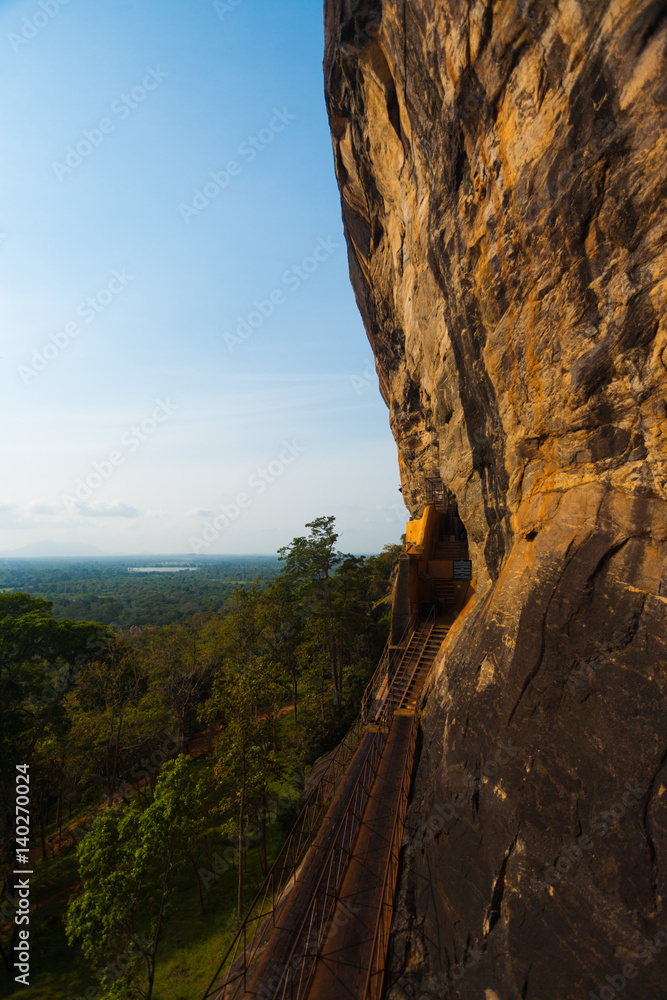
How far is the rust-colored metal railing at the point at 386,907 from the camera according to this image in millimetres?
5578

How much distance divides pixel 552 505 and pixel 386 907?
669 cm

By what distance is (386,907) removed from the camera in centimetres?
641

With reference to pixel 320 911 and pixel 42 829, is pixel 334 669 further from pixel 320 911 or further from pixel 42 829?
pixel 320 911

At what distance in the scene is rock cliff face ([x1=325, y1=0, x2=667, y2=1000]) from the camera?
4.37 metres

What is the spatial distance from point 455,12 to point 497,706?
10996 mm

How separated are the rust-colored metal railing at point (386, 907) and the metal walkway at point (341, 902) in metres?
0.01

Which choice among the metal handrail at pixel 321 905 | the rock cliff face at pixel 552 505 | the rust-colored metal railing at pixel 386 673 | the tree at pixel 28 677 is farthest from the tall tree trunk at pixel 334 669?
the rock cliff face at pixel 552 505

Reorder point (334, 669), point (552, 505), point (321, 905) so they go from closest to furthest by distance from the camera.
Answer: point (552, 505), point (321, 905), point (334, 669)

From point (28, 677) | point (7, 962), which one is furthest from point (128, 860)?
point (28, 677)

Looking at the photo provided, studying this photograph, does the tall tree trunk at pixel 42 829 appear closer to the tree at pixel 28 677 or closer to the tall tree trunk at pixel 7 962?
the tree at pixel 28 677

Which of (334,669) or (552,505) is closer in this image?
(552,505)

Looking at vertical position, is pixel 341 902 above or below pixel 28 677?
below

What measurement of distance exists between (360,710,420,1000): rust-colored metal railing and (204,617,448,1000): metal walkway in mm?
13

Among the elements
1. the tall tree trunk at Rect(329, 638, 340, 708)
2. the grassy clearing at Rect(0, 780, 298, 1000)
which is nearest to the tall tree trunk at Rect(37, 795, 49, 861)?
the grassy clearing at Rect(0, 780, 298, 1000)
